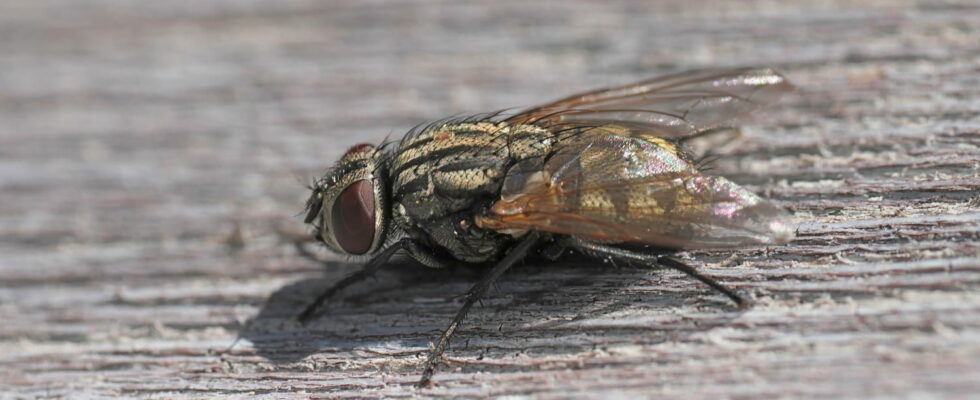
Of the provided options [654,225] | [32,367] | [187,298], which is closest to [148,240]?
[187,298]

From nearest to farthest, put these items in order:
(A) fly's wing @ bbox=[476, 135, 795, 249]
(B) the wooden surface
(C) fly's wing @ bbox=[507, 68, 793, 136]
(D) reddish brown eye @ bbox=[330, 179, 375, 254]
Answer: (B) the wooden surface
(A) fly's wing @ bbox=[476, 135, 795, 249]
(D) reddish brown eye @ bbox=[330, 179, 375, 254]
(C) fly's wing @ bbox=[507, 68, 793, 136]

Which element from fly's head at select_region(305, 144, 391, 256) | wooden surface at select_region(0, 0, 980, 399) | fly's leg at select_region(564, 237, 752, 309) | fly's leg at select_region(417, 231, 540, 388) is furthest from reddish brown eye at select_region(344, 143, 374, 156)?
fly's leg at select_region(564, 237, 752, 309)

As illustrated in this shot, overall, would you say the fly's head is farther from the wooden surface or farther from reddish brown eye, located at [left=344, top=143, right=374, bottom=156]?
the wooden surface

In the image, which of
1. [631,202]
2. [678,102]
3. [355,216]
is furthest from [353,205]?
[678,102]

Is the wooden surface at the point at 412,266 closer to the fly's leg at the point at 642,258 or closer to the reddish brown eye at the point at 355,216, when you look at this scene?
the fly's leg at the point at 642,258

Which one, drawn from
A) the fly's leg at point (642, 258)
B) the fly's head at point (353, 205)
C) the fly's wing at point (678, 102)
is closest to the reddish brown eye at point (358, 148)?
the fly's head at point (353, 205)

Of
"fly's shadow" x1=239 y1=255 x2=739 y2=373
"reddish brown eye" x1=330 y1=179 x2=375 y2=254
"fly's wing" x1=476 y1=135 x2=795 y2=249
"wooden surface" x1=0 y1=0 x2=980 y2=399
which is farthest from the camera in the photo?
"reddish brown eye" x1=330 y1=179 x2=375 y2=254

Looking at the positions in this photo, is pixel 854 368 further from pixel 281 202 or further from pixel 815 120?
pixel 281 202
